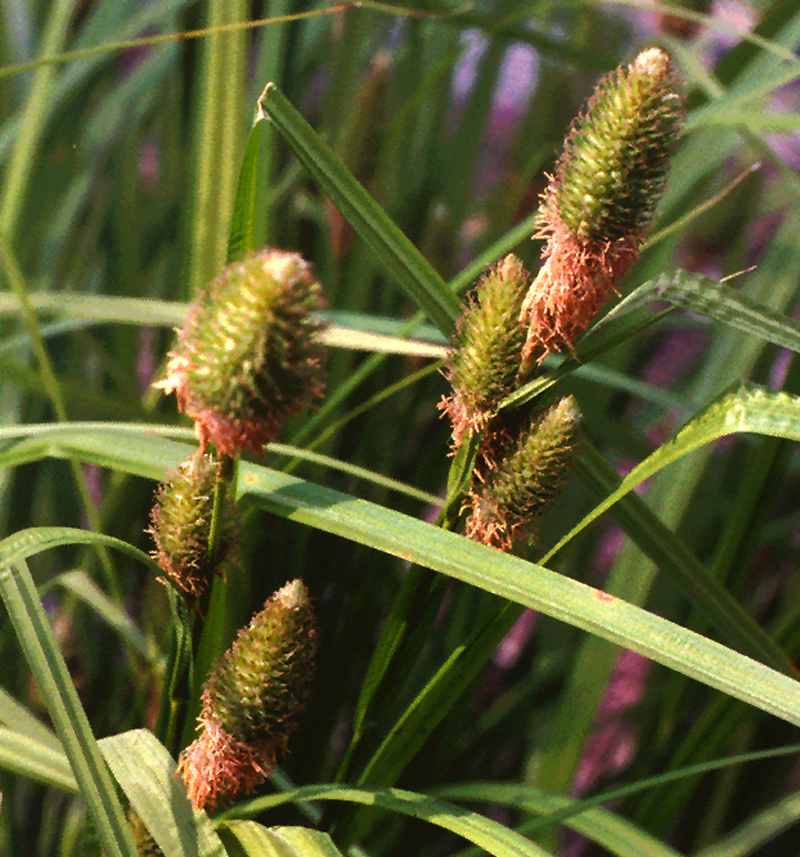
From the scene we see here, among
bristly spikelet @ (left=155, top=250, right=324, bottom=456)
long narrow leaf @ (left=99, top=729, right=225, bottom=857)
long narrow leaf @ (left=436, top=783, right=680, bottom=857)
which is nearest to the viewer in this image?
bristly spikelet @ (left=155, top=250, right=324, bottom=456)

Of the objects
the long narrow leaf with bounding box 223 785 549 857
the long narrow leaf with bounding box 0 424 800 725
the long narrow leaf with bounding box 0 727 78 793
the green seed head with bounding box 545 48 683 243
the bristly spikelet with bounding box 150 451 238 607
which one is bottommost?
the long narrow leaf with bounding box 0 727 78 793

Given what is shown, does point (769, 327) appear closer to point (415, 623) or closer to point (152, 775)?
point (415, 623)

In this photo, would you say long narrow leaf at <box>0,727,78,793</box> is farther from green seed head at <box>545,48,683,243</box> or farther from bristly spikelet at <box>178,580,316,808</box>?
green seed head at <box>545,48,683,243</box>

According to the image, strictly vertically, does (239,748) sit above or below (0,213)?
below

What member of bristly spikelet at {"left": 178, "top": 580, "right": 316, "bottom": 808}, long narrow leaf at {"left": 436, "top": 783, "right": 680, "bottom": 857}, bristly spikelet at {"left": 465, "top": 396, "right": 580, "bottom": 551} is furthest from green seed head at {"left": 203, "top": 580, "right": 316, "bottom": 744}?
long narrow leaf at {"left": 436, "top": 783, "right": 680, "bottom": 857}

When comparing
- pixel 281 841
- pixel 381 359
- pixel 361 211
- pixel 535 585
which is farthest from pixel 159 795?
pixel 381 359

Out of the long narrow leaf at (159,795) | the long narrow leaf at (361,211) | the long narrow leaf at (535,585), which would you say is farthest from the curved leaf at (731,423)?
the long narrow leaf at (159,795)

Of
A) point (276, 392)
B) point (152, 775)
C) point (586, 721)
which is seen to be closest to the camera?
point (276, 392)

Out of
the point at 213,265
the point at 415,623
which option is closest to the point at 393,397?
the point at 213,265
